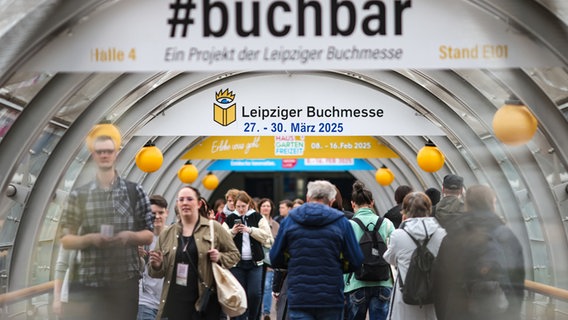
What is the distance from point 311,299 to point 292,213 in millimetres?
679

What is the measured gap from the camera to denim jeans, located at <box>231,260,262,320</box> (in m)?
12.4

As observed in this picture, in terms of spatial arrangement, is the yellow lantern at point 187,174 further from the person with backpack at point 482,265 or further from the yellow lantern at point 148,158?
the person with backpack at point 482,265

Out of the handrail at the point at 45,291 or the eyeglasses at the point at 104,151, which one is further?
the handrail at the point at 45,291

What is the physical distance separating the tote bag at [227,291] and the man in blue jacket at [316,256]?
445 millimetres

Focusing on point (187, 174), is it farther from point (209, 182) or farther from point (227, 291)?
point (227, 291)

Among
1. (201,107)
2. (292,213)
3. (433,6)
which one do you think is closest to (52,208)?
(201,107)

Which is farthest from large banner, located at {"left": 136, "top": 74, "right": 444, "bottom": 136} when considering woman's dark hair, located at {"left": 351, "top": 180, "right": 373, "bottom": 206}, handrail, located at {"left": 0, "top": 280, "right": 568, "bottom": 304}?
handrail, located at {"left": 0, "top": 280, "right": 568, "bottom": 304}

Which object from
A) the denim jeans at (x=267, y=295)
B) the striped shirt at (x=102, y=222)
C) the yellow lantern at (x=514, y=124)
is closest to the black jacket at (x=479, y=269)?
the yellow lantern at (x=514, y=124)

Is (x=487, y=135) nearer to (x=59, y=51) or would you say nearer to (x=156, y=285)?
(x=156, y=285)

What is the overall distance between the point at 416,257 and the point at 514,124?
1490 mm

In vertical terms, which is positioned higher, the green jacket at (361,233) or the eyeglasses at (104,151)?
the eyeglasses at (104,151)

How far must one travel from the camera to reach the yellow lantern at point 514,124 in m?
8.94

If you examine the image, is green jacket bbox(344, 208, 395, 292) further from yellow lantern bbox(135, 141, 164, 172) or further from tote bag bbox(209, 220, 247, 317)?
yellow lantern bbox(135, 141, 164, 172)

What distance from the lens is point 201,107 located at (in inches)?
535
